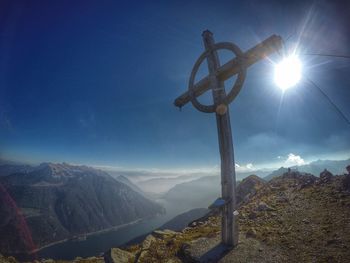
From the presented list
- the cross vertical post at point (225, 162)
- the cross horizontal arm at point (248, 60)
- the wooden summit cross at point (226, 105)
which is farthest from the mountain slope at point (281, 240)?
the cross horizontal arm at point (248, 60)

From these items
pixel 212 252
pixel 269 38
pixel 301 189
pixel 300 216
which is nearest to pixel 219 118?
pixel 269 38

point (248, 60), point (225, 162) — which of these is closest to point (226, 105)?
point (248, 60)

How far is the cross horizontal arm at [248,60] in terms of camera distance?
735 cm

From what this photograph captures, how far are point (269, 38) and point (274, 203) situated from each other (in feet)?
44.0

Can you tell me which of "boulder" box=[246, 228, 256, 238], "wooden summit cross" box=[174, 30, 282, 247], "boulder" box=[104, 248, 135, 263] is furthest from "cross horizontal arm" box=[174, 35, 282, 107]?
"boulder" box=[104, 248, 135, 263]

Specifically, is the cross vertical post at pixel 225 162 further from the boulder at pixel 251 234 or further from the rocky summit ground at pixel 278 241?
the boulder at pixel 251 234

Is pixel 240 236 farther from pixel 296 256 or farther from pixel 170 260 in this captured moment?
pixel 170 260

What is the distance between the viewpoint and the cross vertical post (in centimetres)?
904

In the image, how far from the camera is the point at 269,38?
736 cm

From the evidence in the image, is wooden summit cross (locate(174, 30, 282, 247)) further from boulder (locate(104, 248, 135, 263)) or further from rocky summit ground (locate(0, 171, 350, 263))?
boulder (locate(104, 248, 135, 263))

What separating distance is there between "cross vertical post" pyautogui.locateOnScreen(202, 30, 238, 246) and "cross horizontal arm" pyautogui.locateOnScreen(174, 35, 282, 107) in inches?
19.5

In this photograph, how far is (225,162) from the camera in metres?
9.24

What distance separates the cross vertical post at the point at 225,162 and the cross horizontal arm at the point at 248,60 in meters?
0.50

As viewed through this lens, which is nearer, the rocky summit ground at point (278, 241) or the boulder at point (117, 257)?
the rocky summit ground at point (278, 241)
